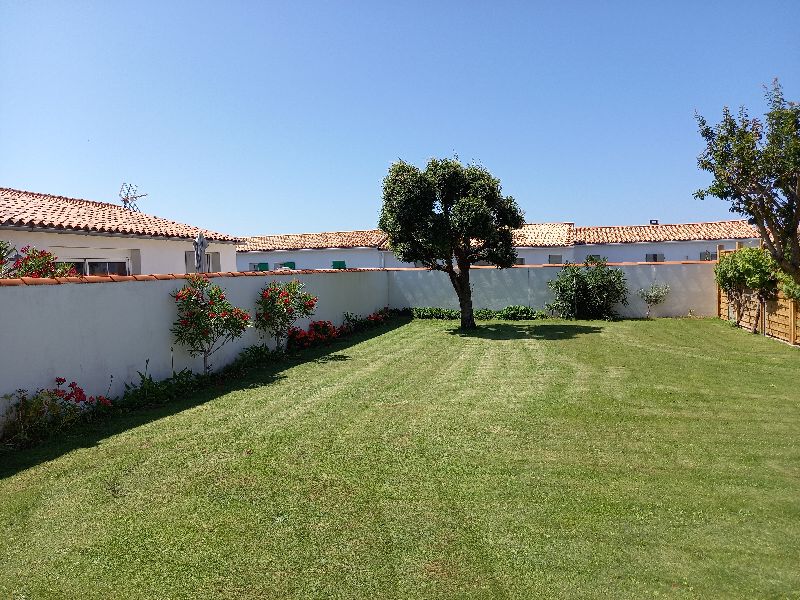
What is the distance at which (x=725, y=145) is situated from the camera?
11.4 meters

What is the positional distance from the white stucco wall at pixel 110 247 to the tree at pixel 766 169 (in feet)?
46.8

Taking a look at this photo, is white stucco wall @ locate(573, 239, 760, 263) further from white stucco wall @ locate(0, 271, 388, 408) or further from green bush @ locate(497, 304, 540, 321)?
white stucco wall @ locate(0, 271, 388, 408)

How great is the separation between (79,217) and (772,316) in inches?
717

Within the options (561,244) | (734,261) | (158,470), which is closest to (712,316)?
(734,261)

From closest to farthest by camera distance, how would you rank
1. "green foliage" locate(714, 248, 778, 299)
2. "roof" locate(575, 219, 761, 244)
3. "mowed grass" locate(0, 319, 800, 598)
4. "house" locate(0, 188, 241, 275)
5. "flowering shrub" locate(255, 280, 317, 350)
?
"mowed grass" locate(0, 319, 800, 598), "flowering shrub" locate(255, 280, 317, 350), "house" locate(0, 188, 241, 275), "green foliage" locate(714, 248, 778, 299), "roof" locate(575, 219, 761, 244)

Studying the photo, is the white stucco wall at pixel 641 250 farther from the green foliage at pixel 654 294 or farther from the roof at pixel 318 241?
the green foliage at pixel 654 294

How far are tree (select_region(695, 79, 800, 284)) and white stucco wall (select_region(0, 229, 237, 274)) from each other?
14.3 m

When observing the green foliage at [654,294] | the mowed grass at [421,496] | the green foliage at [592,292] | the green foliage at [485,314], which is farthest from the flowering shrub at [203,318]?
the green foliage at [654,294]

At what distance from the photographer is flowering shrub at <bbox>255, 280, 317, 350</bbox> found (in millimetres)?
12219

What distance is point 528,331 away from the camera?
1731 centimetres

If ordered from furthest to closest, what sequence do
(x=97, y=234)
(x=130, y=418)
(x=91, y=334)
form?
(x=97, y=234)
(x=91, y=334)
(x=130, y=418)

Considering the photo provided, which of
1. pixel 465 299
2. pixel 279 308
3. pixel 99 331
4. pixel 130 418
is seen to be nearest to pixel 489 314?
pixel 465 299

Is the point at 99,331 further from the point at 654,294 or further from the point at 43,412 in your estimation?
the point at 654,294

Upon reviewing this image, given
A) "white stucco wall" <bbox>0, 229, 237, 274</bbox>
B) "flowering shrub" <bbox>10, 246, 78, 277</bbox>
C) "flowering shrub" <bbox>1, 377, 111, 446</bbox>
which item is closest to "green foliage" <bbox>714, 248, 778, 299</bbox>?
"flowering shrub" <bbox>1, 377, 111, 446</bbox>
